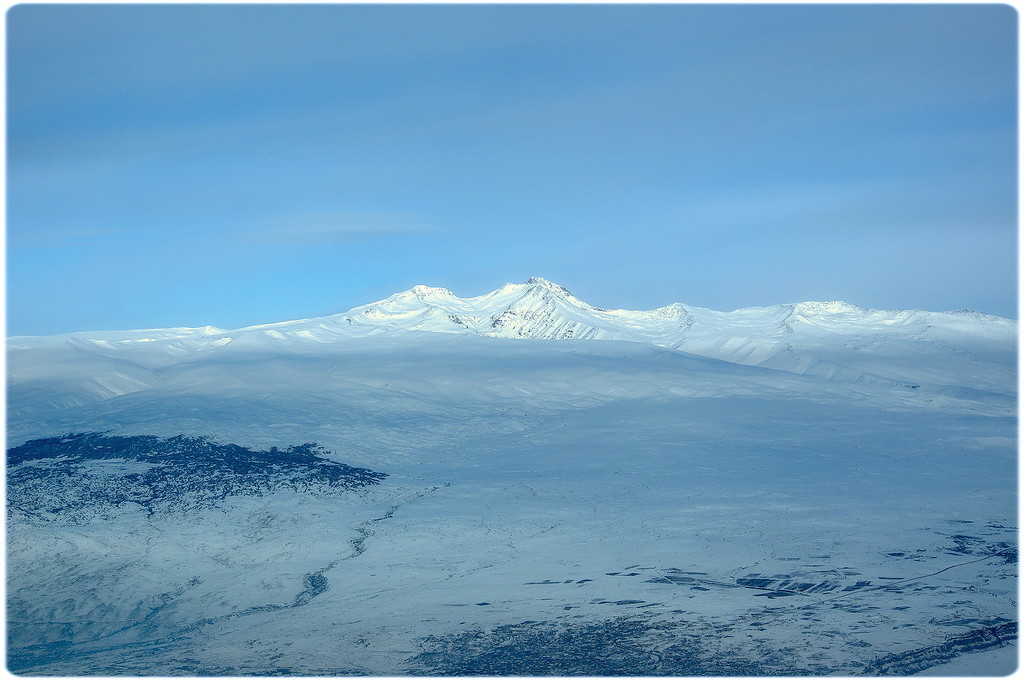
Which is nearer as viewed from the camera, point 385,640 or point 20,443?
point 385,640

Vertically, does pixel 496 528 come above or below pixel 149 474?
below

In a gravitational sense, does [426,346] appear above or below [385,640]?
above

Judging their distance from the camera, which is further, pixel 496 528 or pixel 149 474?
pixel 149 474

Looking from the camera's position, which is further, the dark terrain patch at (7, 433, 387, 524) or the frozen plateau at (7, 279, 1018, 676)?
the dark terrain patch at (7, 433, 387, 524)

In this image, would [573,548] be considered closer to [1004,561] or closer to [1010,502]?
[1004,561]

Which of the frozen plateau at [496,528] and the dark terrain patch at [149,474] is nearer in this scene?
the frozen plateau at [496,528]

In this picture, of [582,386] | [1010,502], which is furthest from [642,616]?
[582,386]

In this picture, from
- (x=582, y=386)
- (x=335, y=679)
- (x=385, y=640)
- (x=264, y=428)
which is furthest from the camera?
(x=582, y=386)

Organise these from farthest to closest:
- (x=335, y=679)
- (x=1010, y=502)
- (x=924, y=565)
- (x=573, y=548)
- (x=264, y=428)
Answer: (x=264, y=428), (x=1010, y=502), (x=573, y=548), (x=924, y=565), (x=335, y=679)
